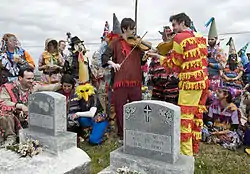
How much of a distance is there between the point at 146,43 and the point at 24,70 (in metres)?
1.89

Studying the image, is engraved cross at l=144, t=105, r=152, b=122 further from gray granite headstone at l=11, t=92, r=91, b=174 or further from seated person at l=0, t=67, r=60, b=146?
seated person at l=0, t=67, r=60, b=146

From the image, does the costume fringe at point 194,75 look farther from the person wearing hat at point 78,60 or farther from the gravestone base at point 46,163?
the person wearing hat at point 78,60

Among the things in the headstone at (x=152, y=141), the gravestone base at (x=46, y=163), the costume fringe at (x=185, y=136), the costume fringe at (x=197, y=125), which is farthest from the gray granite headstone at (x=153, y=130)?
the costume fringe at (x=197, y=125)

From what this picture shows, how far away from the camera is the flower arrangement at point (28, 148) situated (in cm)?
312

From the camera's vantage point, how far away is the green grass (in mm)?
3627

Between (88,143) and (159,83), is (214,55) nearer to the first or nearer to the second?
(159,83)

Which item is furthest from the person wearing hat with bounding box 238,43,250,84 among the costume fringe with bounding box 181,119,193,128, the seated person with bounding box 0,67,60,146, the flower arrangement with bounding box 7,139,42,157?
the flower arrangement with bounding box 7,139,42,157

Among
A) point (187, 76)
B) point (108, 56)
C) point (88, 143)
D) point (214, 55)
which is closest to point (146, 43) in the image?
point (108, 56)

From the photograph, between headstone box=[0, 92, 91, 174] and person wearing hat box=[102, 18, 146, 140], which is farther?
person wearing hat box=[102, 18, 146, 140]

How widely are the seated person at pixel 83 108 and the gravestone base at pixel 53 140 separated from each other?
0.83m

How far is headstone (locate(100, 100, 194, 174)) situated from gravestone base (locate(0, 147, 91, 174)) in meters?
0.48

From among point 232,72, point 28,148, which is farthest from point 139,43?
point 232,72

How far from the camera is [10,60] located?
4.95 m

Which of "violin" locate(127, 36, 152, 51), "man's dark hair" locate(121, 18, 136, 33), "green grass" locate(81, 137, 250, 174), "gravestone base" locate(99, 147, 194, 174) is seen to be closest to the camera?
"gravestone base" locate(99, 147, 194, 174)
